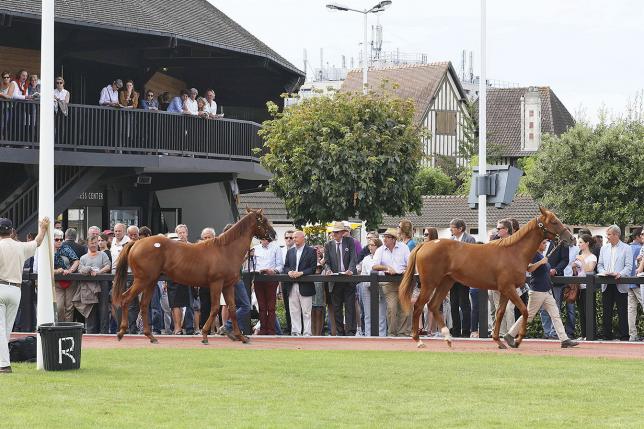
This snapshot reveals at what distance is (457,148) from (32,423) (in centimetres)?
7252

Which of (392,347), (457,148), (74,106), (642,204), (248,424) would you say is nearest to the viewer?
(248,424)

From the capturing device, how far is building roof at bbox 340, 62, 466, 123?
265 feet

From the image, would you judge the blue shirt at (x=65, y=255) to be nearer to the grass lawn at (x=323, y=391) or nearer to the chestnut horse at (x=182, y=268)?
the chestnut horse at (x=182, y=268)

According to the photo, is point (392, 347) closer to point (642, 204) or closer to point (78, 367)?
point (78, 367)

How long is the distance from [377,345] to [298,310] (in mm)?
2810

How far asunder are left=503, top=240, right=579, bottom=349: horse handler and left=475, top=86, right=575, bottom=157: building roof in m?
69.6

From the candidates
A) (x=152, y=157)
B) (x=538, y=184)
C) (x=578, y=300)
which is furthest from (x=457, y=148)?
(x=578, y=300)

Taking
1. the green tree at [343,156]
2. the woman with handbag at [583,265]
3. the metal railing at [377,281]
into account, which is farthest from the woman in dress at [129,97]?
the woman with handbag at [583,265]

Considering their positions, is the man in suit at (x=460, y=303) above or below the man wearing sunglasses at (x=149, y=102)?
below

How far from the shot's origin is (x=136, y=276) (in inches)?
797

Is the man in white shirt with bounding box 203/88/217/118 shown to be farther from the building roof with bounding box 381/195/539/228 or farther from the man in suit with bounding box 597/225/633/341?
the building roof with bounding box 381/195/539/228

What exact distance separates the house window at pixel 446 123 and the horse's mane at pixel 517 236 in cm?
6153

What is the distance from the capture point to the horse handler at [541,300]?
1950 cm

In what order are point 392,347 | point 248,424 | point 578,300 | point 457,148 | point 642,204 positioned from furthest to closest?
point 457,148
point 642,204
point 578,300
point 392,347
point 248,424
